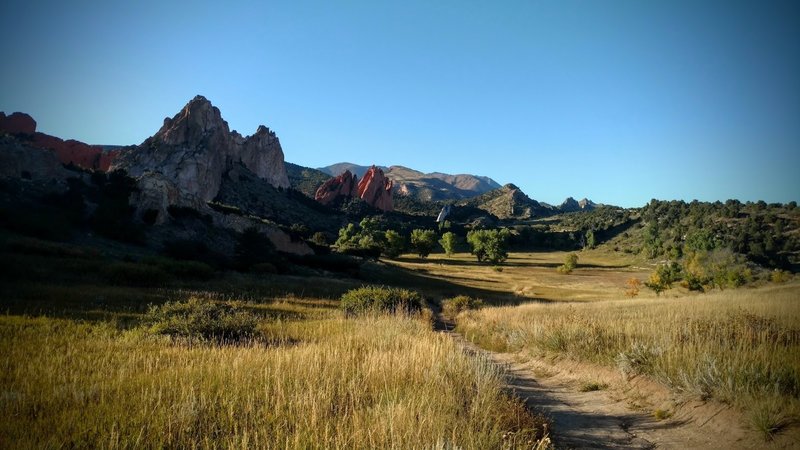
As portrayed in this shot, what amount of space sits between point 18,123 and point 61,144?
1495 centimetres

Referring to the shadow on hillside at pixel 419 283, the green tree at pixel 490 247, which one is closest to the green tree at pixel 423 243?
the green tree at pixel 490 247

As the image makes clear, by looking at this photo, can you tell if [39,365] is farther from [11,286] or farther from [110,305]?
Answer: [11,286]

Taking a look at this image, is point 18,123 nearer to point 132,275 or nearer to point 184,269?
point 184,269

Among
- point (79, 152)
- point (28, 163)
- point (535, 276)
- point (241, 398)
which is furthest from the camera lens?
point (79, 152)

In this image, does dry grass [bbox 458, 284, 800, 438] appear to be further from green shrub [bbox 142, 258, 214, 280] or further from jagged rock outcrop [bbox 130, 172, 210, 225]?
jagged rock outcrop [bbox 130, 172, 210, 225]

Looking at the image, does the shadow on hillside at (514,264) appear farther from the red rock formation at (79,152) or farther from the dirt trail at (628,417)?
the red rock formation at (79,152)

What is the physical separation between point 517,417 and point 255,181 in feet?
408

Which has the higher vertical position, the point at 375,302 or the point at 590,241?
the point at 590,241

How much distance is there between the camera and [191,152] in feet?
370

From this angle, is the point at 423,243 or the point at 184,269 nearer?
the point at 184,269

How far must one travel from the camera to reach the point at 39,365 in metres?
5.73

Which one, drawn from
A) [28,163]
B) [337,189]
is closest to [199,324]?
[28,163]

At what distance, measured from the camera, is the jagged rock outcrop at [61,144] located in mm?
108488

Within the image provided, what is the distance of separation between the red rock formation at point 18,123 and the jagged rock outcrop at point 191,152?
102 ft
